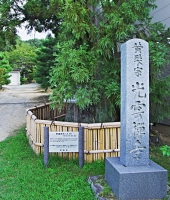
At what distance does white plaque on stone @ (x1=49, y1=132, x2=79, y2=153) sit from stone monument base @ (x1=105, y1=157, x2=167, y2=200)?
1445mm

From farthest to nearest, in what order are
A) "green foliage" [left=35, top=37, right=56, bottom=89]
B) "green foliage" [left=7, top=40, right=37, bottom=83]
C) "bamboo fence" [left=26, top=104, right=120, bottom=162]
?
"green foliage" [left=7, top=40, right=37, bottom=83]
"green foliage" [left=35, top=37, right=56, bottom=89]
"bamboo fence" [left=26, top=104, right=120, bottom=162]

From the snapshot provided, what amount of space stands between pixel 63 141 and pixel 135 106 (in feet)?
6.06

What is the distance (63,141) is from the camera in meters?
4.52

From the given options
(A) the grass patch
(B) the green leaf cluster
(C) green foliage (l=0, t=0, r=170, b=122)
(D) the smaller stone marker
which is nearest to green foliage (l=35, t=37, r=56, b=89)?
(C) green foliage (l=0, t=0, r=170, b=122)

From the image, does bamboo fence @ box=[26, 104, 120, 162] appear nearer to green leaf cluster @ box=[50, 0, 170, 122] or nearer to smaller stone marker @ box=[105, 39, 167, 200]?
green leaf cluster @ box=[50, 0, 170, 122]

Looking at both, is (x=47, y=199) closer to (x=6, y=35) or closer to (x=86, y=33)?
(x=86, y=33)

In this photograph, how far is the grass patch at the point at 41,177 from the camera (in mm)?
3443

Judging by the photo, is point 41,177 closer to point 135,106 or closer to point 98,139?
point 98,139

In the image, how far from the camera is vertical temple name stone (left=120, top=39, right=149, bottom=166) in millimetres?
3385

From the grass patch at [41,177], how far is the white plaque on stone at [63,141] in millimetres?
368

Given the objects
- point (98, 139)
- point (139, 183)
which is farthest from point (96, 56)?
point (139, 183)

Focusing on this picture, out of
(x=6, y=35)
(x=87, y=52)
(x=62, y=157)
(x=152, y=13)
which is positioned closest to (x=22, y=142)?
(x=62, y=157)

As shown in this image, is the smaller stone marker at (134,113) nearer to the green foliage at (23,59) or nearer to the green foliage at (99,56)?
the green foliage at (99,56)

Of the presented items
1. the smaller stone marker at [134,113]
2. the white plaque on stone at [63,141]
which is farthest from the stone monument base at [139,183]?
the white plaque on stone at [63,141]
